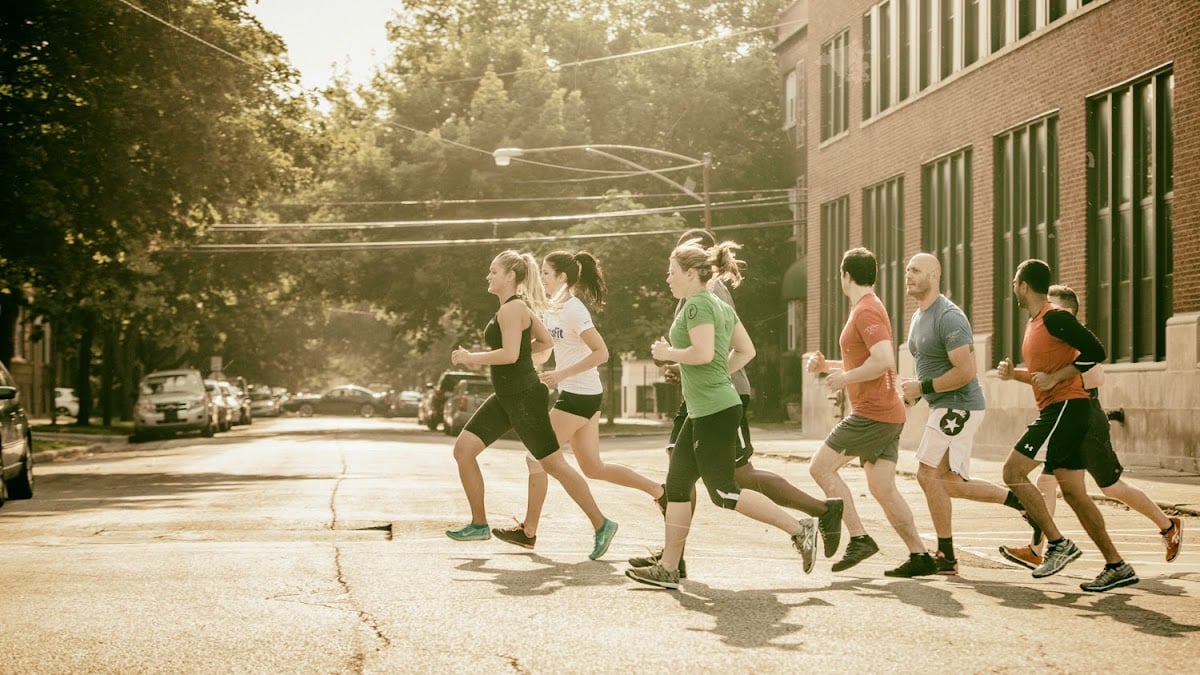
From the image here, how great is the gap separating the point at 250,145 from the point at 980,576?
18733mm

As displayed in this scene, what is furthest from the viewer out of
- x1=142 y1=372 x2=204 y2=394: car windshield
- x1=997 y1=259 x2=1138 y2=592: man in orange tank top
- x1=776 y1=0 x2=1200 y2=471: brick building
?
x1=142 y1=372 x2=204 y2=394: car windshield

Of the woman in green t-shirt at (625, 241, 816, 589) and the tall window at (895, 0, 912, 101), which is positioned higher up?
the tall window at (895, 0, 912, 101)

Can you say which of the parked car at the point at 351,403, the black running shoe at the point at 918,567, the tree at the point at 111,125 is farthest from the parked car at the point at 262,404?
the black running shoe at the point at 918,567

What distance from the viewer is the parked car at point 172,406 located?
4075 centimetres

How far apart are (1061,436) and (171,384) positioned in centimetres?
3596

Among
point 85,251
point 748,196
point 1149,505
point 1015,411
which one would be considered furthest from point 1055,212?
point 748,196

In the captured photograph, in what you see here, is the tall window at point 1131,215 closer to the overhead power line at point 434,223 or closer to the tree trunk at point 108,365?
the overhead power line at point 434,223

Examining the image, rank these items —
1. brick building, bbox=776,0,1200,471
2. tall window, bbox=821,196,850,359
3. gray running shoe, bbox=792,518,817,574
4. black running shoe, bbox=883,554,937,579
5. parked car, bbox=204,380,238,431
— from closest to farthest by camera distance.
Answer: gray running shoe, bbox=792,518,817,574, black running shoe, bbox=883,554,937,579, brick building, bbox=776,0,1200,471, tall window, bbox=821,196,850,359, parked car, bbox=204,380,238,431

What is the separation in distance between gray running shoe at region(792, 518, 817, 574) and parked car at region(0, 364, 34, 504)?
351 inches

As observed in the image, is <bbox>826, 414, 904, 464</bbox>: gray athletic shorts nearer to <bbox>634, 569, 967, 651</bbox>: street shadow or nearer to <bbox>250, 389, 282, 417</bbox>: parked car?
<bbox>634, 569, 967, 651</bbox>: street shadow

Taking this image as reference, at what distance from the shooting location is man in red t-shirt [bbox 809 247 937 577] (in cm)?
891

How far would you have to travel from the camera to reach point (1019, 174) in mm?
26344

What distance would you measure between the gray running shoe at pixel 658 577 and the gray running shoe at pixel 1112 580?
207 cm

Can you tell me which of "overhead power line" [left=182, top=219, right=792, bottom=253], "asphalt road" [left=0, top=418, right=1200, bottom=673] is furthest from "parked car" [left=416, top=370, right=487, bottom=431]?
"asphalt road" [left=0, top=418, right=1200, bottom=673]
